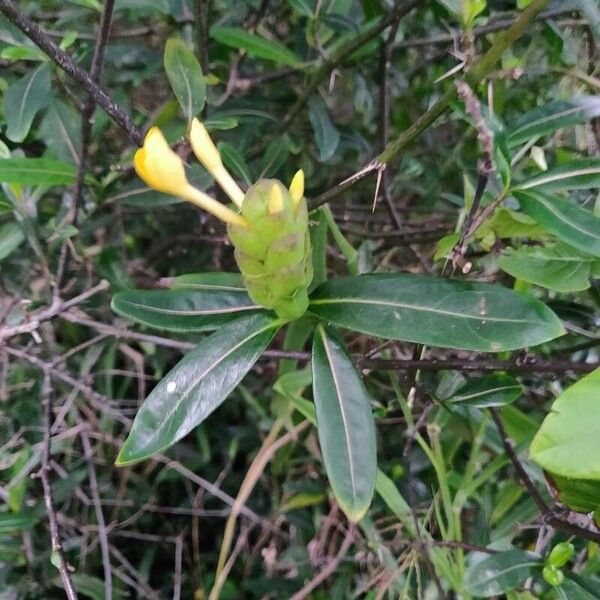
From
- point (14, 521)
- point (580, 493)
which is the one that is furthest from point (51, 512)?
point (580, 493)

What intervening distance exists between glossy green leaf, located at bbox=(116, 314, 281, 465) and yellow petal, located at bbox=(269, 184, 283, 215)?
0.16m

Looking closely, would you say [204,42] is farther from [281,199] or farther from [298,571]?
[298,571]

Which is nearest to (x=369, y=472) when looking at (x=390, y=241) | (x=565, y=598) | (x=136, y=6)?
(x=565, y=598)

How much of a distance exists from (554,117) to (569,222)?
12cm

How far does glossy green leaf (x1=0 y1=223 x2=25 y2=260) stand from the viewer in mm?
808

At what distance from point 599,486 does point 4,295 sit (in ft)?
2.91

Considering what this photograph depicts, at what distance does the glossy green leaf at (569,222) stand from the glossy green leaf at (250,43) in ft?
1.47

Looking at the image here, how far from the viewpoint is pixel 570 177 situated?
0.57 metres

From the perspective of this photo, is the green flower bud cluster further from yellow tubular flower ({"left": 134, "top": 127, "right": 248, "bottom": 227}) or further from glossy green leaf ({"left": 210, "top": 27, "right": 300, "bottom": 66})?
glossy green leaf ({"left": 210, "top": 27, "right": 300, "bottom": 66})

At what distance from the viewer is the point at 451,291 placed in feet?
1.80

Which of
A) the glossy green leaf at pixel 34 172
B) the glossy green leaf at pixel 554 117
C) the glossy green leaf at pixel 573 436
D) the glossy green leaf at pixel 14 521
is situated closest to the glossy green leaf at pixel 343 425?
the glossy green leaf at pixel 573 436

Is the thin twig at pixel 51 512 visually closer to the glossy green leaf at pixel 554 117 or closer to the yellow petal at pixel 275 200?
the yellow petal at pixel 275 200

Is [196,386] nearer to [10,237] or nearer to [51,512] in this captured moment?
[51,512]

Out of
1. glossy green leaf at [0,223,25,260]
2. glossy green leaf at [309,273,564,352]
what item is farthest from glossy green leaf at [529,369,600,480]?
glossy green leaf at [0,223,25,260]
